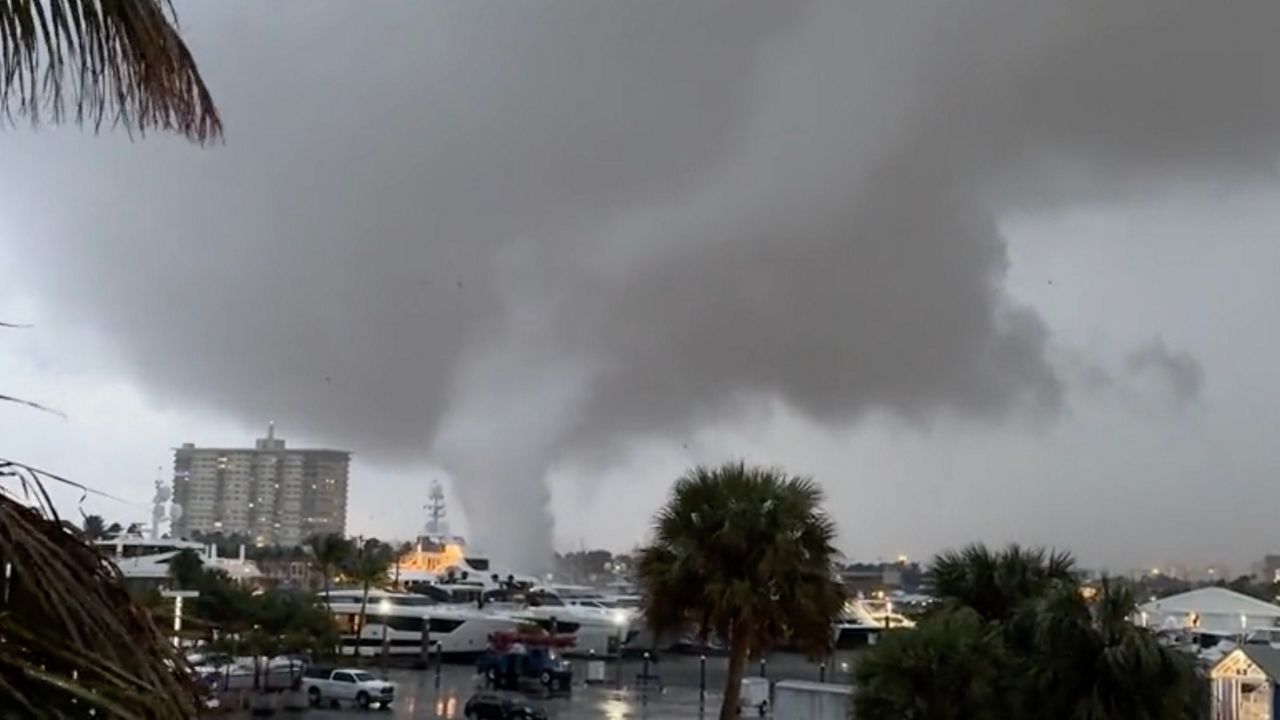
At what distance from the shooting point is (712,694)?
44500mm

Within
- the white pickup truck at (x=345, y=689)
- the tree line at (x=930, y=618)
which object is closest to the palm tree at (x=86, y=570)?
the tree line at (x=930, y=618)

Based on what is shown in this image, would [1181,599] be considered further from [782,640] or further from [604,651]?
[782,640]

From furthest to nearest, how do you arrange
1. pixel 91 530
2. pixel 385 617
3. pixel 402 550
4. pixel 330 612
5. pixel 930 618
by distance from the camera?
1. pixel 402 550
2. pixel 385 617
3. pixel 330 612
4. pixel 930 618
5. pixel 91 530

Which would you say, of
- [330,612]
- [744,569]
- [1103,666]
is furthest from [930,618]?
[330,612]

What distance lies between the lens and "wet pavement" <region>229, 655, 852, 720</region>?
36.5m

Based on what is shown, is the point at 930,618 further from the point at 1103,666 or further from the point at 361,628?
the point at 361,628

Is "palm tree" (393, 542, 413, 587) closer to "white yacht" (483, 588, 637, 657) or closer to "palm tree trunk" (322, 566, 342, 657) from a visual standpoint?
"white yacht" (483, 588, 637, 657)

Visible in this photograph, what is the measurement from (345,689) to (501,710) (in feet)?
24.8

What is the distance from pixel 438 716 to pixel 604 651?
3240 centimetres

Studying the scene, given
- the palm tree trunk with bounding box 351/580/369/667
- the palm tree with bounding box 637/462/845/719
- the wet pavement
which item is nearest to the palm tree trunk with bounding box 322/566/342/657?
the palm tree trunk with bounding box 351/580/369/667

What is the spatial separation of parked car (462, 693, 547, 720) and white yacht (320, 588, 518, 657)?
26101 millimetres

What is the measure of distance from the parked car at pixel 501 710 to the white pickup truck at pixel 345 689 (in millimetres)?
5422

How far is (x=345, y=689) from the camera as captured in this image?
3791 centimetres

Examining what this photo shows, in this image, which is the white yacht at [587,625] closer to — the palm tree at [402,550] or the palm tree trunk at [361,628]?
the palm tree trunk at [361,628]
